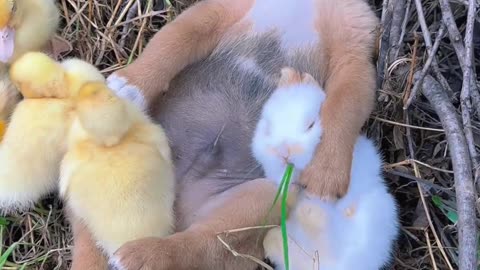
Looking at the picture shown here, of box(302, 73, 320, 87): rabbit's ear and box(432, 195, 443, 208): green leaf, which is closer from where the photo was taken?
box(302, 73, 320, 87): rabbit's ear

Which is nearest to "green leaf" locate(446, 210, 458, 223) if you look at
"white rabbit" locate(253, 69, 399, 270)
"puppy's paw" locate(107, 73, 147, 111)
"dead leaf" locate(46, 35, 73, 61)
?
"white rabbit" locate(253, 69, 399, 270)

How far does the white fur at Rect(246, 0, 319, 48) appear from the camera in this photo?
3156 mm

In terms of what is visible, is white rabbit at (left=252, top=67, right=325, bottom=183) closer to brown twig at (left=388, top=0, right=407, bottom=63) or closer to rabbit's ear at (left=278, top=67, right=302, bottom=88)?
rabbit's ear at (left=278, top=67, right=302, bottom=88)

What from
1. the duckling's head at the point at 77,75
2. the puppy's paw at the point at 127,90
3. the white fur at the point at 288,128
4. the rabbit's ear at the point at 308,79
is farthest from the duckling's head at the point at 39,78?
the rabbit's ear at the point at 308,79

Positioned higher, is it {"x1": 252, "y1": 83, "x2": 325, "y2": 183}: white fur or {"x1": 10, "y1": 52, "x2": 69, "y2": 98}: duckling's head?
{"x1": 10, "y1": 52, "x2": 69, "y2": 98}: duckling's head

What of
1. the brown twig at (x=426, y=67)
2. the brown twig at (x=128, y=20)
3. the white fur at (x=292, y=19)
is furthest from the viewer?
the brown twig at (x=128, y=20)

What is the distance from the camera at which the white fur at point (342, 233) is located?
2.75 m

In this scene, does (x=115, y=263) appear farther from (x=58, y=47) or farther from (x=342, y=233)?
(x=58, y=47)

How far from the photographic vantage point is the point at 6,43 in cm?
286

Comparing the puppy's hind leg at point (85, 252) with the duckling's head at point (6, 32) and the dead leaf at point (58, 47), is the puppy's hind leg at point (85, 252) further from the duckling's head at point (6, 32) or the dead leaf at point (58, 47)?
the dead leaf at point (58, 47)

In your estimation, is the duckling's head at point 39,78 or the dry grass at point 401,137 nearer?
the duckling's head at point 39,78

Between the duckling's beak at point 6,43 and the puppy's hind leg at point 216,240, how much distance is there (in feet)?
2.61

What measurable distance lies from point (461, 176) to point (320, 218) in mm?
453

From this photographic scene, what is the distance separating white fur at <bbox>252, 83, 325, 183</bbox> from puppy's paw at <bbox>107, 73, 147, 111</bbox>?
0.41 meters
